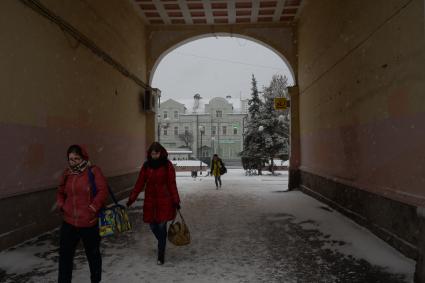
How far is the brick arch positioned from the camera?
51.7ft

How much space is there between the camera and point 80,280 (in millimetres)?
4773

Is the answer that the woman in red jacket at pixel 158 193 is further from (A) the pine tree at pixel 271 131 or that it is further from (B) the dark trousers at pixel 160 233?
(A) the pine tree at pixel 271 131

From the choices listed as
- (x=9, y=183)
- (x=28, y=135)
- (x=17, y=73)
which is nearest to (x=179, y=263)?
(x=9, y=183)

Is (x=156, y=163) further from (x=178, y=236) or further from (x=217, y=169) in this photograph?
(x=217, y=169)

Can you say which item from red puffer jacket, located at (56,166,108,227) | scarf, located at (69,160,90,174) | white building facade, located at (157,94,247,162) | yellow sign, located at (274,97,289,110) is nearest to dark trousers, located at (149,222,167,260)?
red puffer jacket, located at (56,166,108,227)

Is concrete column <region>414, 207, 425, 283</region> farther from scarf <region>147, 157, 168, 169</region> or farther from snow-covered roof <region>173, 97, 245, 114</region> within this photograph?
snow-covered roof <region>173, 97, 245, 114</region>

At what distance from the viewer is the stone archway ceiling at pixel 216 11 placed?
13.8 meters

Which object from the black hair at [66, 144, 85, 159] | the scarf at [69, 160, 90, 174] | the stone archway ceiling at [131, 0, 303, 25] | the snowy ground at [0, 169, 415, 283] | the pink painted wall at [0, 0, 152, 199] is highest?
the stone archway ceiling at [131, 0, 303, 25]

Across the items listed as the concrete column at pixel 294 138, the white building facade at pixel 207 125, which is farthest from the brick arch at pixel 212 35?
the white building facade at pixel 207 125

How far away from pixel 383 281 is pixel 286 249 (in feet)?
5.86

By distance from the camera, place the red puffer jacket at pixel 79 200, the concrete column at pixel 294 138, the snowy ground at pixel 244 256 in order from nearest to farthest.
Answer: the red puffer jacket at pixel 79 200, the snowy ground at pixel 244 256, the concrete column at pixel 294 138

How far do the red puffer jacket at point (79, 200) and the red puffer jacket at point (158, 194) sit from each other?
1.18 meters

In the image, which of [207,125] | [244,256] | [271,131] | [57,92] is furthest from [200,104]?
[244,256]

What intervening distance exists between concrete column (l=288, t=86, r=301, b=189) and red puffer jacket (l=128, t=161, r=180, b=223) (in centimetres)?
1037
